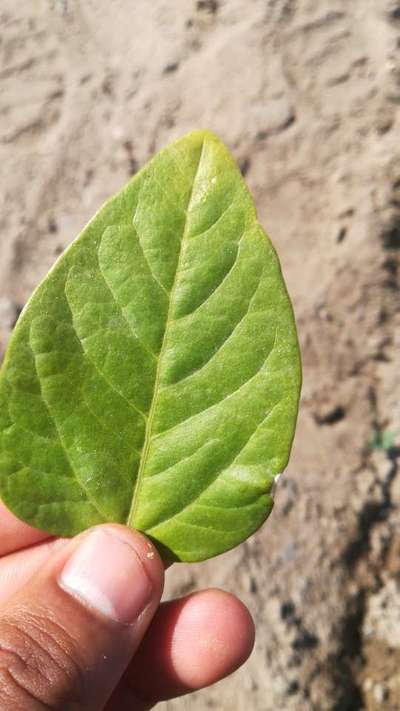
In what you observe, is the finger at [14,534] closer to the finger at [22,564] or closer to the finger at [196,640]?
the finger at [22,564]

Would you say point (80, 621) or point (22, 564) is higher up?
point (80, 621)

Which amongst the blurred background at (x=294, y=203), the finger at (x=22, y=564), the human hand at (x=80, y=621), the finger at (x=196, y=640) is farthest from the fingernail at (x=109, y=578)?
the blurred background at (x=294, y=203)

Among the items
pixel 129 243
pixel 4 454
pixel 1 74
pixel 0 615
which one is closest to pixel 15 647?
pixel 0 615

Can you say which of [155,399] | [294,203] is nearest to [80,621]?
[155,399]

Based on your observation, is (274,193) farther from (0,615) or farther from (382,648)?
(0,615)

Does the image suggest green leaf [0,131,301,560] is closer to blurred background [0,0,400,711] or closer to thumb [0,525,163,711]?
thumb [0,525,163,711]

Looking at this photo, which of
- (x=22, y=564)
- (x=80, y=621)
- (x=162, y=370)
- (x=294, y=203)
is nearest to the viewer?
(x=162, y=370)

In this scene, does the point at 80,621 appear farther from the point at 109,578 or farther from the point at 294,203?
the point at 294,203

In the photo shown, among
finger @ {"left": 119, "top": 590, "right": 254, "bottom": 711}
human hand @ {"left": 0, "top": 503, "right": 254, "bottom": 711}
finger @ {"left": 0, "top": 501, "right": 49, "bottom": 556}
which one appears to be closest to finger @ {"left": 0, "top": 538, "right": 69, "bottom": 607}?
finger @ {"left": 0, "top": 501, "right": 49, "bottom": 556}
